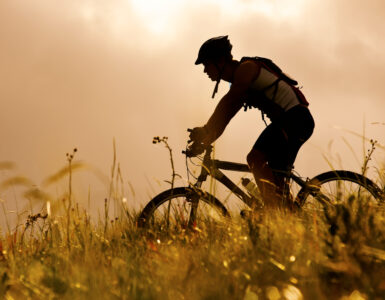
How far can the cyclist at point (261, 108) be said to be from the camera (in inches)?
205

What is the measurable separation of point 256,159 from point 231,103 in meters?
0.63

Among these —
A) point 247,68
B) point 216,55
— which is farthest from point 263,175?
point 216,55

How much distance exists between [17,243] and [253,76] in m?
2.91

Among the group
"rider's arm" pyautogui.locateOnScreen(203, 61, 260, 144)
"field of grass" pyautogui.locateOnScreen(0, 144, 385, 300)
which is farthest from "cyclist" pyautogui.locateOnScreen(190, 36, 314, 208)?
"field of grass" pyautogui.locateOnScreen(0, 144, 385, 300)

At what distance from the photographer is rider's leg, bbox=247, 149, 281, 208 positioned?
502 centimetres

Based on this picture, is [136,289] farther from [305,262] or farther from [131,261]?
[305,262]

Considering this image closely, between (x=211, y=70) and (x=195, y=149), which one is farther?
(x=211, y=70)

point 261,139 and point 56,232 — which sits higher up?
point 261,139

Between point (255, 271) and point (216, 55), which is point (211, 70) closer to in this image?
point (216, 55)

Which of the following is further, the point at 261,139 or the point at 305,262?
the point at 261,139

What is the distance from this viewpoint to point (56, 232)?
15.7 feet

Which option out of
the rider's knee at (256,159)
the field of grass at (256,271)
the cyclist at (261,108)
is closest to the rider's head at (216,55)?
the cyclist at (261,108)

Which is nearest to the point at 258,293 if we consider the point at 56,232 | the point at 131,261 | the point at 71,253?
the point at 131,261

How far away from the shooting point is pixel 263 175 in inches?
205
